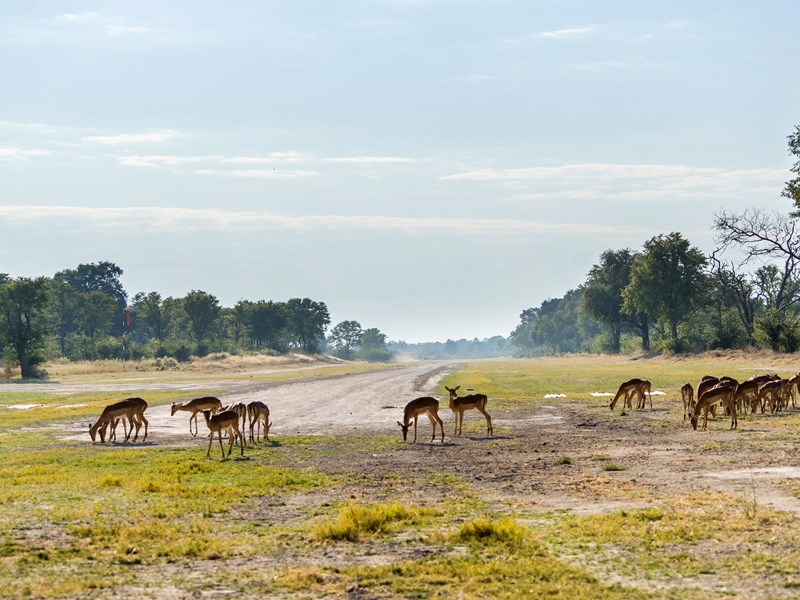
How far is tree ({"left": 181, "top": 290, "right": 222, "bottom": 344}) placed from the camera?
18512 centimetres

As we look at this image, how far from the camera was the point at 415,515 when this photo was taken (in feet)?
54.8

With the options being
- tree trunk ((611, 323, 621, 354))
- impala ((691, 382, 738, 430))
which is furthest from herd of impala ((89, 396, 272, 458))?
tree trunk ((611, 323, 621, 354))

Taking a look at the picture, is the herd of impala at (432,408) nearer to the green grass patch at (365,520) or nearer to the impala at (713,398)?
the impala at (713,398)

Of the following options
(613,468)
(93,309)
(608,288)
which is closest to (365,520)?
(613,468)

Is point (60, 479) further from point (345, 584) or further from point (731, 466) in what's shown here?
point (731, 466)

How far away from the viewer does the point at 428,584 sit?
476 inches

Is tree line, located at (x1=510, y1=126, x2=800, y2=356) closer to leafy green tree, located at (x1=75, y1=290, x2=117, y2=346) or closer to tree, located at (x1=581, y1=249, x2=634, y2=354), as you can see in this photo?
tree, located at (x1=581, y1=249, x2=634, y2=354)

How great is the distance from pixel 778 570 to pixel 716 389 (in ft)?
67.7

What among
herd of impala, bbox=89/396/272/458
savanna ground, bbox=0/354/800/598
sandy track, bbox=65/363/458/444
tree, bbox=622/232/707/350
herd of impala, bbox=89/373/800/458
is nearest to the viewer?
savanna ground, bbox=0/354/800/598

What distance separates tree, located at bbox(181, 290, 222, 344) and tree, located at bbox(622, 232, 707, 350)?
8726 centimetres

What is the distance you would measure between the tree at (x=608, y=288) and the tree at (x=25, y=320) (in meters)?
85.5

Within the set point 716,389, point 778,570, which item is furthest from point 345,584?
point 716,389

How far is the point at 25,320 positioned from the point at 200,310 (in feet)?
261

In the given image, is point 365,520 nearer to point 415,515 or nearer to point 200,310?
point 415,515
